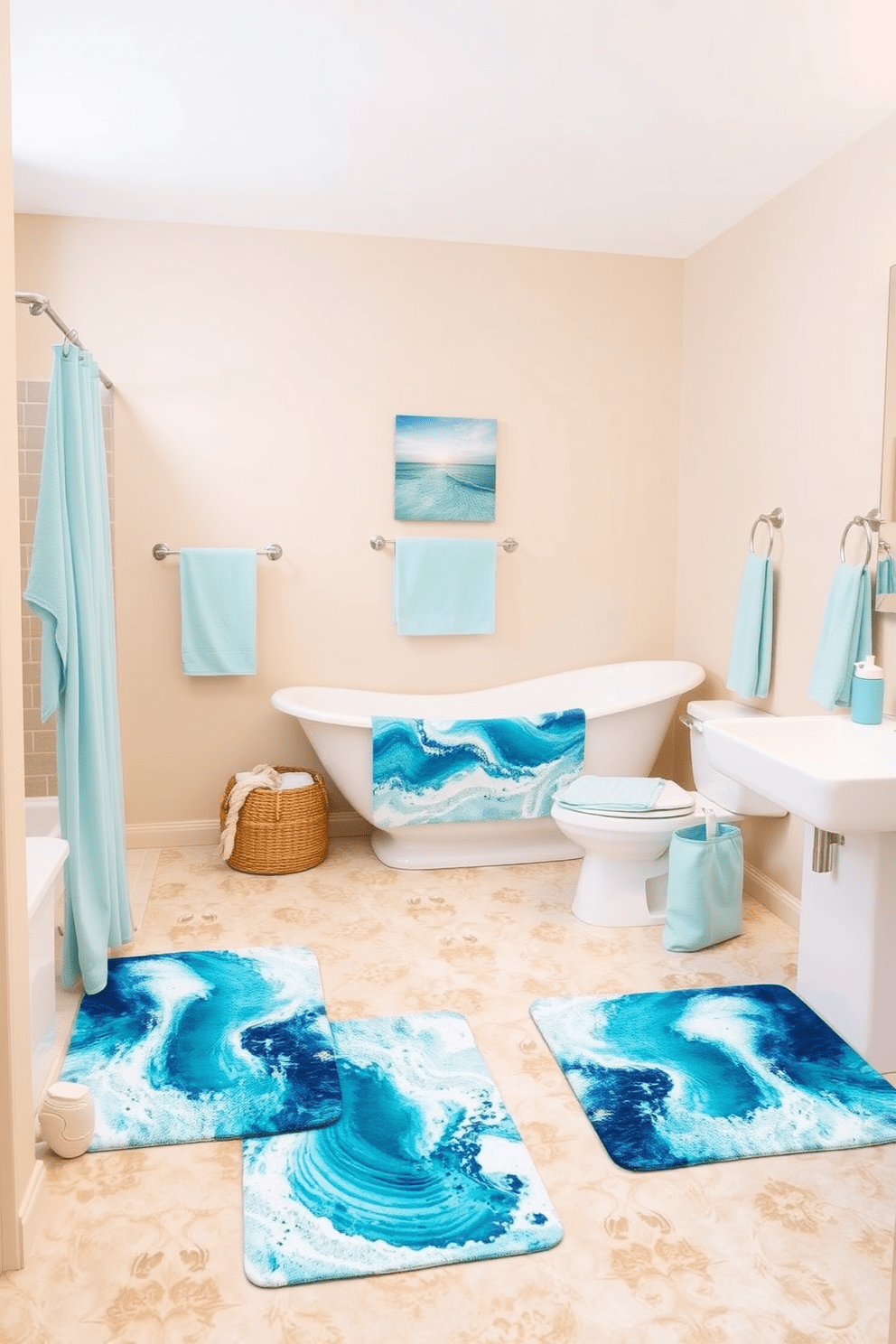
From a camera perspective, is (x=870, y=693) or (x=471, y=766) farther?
(x=471, y=766)

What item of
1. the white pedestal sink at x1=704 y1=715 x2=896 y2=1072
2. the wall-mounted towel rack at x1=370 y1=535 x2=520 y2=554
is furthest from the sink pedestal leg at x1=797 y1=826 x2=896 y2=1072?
the wall-mounted towel rack at x1=370 y1=535 x2=520 y2=554

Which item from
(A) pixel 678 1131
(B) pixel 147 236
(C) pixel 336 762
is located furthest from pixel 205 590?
(A) pixel 678 1131

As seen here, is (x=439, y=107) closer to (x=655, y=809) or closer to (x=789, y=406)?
(x=789, y=406)

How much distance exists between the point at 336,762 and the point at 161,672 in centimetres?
84

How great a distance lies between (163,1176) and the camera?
80.8 inches

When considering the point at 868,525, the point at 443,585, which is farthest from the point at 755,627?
the point at 443,585

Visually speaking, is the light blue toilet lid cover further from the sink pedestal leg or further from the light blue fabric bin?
the sink pedestal leg

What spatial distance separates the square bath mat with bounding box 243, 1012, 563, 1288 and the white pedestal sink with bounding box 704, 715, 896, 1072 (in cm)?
92

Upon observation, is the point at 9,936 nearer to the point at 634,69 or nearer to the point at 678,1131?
the point at 678,1131

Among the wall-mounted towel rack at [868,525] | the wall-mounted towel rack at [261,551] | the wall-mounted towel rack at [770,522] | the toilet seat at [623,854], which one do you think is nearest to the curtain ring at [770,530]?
the wall-mounted towel rack at [770,522]

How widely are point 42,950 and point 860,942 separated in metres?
1.89

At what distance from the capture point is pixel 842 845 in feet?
8.35

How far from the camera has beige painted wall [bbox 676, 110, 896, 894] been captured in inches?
117

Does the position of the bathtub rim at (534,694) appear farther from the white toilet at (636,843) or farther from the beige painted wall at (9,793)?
the beige painted wall at (9,793)
